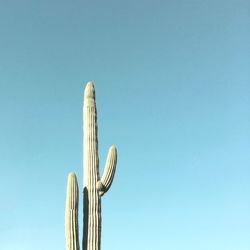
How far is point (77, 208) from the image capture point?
42.8ft

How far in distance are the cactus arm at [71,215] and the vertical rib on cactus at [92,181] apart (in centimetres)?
45

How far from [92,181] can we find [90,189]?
190 millimetres

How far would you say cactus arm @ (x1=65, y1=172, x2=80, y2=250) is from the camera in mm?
12797

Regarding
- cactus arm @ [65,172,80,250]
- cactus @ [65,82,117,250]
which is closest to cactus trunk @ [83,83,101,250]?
cactus @ [65,82,117,250]

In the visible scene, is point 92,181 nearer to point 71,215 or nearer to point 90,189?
point 90,189

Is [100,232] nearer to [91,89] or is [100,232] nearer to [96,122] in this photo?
[96,122]

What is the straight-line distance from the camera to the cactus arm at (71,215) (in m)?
12.8

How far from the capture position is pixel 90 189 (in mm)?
13523

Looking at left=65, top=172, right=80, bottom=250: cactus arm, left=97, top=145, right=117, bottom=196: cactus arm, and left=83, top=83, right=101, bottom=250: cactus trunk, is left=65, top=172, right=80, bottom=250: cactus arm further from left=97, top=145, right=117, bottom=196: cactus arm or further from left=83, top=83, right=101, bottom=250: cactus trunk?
left=97, top=145, right=117, bottom=196: cactus arm

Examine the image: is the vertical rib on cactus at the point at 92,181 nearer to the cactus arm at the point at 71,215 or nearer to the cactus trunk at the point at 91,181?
the cactus trunk at the point at 91,181

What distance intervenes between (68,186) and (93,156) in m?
1.12

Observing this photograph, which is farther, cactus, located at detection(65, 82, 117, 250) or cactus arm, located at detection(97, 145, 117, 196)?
cactus arm, located at detection(97, 145, 117, 196)

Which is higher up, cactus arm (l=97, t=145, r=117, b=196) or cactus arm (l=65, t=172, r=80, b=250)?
cactus arm (l=97, t=145, r=117, b=196)

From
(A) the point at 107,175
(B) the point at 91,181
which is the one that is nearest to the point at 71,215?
(B) the point at 91,181
